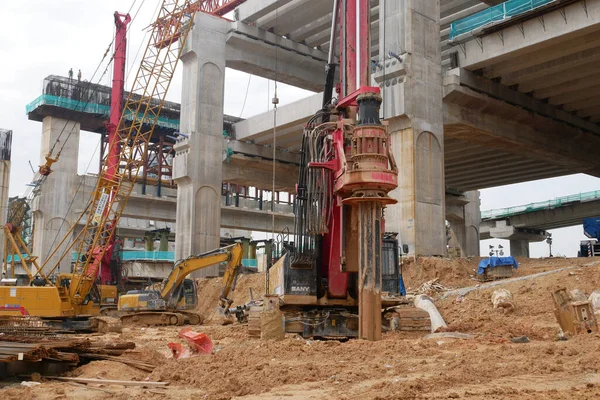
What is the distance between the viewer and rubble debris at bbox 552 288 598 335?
12875mm

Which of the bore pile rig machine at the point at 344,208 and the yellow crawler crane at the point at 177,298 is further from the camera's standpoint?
the yellow crawler crane at the point at 177,298

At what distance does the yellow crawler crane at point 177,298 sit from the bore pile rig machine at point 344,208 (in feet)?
34.9

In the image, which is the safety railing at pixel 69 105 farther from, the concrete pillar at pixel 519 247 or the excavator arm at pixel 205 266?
the concrete pillar at pixel 519 247

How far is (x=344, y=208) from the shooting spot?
1380 centimetres

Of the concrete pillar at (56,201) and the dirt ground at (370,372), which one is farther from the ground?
the concrete pillar at (56,201)

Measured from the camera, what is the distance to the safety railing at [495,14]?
26422mm

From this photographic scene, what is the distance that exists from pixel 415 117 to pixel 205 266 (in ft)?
35.3

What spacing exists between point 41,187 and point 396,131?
31125 mm

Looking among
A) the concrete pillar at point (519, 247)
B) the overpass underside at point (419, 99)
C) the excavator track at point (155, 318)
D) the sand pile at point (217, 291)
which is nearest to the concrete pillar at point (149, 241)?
the overpass underside at point (419, 99)

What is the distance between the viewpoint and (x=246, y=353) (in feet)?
39.6

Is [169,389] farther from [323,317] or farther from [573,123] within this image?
[573,123]

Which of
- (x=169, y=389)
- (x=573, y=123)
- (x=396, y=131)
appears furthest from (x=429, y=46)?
(x=169, y=389)

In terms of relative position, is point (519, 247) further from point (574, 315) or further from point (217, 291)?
point (574, 315)

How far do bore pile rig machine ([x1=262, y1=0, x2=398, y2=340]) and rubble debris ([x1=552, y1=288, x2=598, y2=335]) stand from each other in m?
3.96
